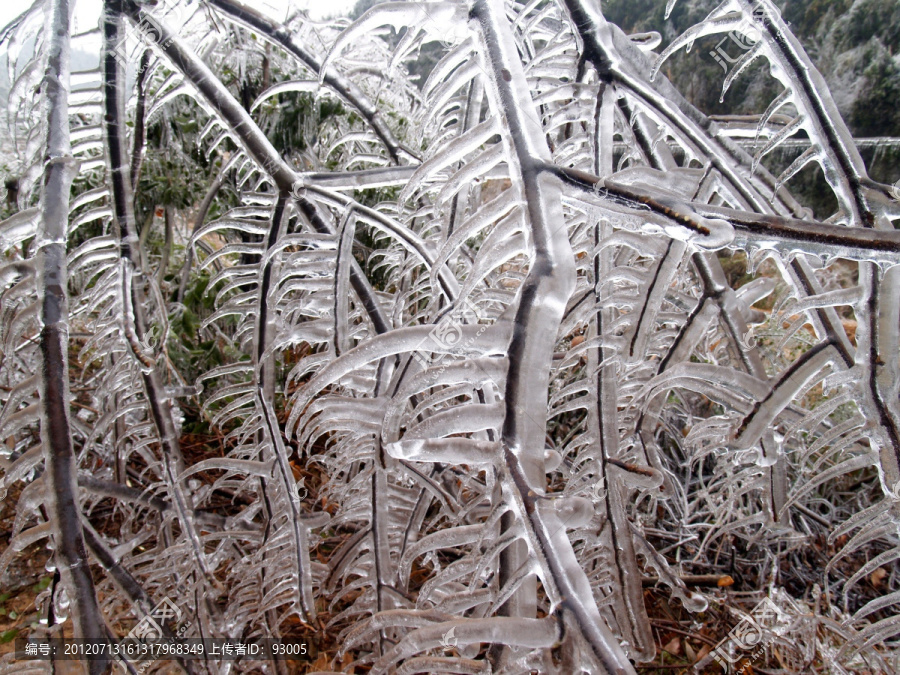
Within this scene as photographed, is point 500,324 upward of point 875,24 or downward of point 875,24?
downward

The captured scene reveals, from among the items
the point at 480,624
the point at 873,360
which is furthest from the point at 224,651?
the point at 873,360

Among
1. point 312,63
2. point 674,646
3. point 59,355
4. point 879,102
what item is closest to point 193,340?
point 312,63

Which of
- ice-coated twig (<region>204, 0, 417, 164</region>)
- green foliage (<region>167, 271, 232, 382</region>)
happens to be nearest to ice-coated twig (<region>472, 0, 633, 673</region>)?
ice-coated twig (<region>204, 0, 417, 164</region>)

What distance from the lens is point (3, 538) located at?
1333 mm

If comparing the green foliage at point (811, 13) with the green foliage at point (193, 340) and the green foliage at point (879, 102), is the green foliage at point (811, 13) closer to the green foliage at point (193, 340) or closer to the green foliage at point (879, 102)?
the green foliage at point (879, 102)

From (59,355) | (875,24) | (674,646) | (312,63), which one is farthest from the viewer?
(875,24)

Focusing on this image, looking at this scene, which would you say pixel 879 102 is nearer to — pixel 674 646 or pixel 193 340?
pixel 674 646

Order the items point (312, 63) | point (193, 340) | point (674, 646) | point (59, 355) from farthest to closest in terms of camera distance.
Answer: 1. point (193, 340)
2. point (674, 646)
3. point (312, 63)
4. point (59, 355)

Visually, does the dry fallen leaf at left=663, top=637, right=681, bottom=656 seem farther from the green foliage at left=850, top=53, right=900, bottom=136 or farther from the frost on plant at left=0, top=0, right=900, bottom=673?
the green foliage at left=850, top=53, right=900, bottom=136

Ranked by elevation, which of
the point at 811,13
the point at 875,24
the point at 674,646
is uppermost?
the point at 811,13

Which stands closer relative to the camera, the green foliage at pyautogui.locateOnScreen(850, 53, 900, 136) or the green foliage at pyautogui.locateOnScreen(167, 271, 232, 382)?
the green foliage at pyautogui.locateOnScreen(167, 271, 232, 382)

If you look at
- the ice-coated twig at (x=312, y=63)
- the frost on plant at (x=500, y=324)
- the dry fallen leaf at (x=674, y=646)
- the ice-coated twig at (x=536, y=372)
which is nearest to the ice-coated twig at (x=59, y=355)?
the frost on plant at (x=500, y=324)

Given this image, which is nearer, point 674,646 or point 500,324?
point 500,324

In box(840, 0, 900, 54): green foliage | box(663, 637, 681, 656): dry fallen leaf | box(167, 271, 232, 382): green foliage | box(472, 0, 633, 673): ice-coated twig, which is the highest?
box(840, 0, 900, 54): green foliage
